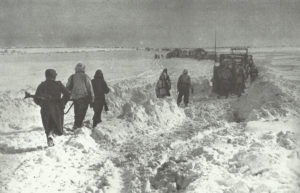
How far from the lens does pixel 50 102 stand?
880cm

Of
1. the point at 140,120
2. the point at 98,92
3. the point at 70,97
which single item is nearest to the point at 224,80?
the point at 140,120

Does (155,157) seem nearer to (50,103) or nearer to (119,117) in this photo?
(50,103)

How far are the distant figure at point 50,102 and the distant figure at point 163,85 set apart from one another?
7.58 m

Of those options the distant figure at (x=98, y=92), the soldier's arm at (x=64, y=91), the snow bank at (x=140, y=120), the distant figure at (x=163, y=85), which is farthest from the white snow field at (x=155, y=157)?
the distant figure at (x=163, y=85)

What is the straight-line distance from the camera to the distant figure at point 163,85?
1625 centimetres

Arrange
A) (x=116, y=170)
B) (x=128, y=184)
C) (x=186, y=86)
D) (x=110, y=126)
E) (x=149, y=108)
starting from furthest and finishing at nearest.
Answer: (x=186, y=86), (x=149, y=108), (x=110, y=126), (x=116, y=170), (x=128, y=184)

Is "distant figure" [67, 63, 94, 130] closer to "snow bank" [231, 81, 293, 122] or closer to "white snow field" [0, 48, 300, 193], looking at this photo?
"white snow field" [0, 48, 300, 193]

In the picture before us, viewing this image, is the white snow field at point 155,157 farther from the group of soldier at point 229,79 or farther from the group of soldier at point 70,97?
the group of soldier at point 229,79

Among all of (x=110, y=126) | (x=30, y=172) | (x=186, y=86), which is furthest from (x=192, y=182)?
(x=186, y=86)

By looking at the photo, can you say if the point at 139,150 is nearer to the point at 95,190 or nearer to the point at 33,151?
the point at 33,151

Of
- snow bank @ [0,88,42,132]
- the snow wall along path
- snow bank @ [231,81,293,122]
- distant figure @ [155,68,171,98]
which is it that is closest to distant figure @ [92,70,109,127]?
the snow wall along path

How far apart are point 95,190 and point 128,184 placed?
564 millimetres

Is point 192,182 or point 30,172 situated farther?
point 30,172

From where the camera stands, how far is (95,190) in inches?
249
